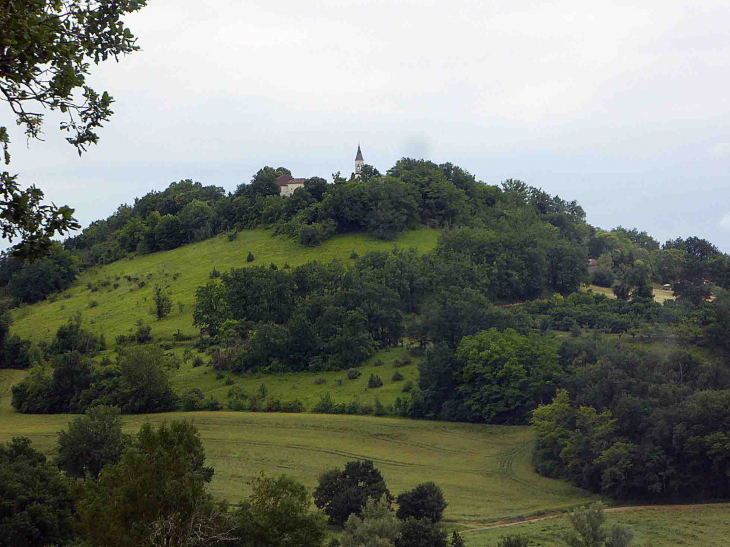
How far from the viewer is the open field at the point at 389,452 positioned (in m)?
33.0

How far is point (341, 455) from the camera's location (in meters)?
38.8

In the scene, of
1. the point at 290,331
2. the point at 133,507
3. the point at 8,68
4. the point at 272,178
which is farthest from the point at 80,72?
the point at 272,178

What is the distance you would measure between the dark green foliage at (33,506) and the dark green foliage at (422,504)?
40.6 ft

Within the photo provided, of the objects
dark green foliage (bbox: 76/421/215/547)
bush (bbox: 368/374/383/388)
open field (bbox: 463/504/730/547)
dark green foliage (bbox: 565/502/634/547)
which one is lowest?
open field (bbox: 463/504/730/547)

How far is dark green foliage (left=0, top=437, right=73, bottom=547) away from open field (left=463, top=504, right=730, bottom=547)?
13.5m

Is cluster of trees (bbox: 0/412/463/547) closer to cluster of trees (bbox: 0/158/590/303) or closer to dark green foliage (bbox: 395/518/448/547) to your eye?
dark green foliage (bbox: 395/518/448/547)

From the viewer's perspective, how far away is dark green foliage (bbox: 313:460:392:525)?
1158 inches

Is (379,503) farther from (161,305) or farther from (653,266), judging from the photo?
(653,266)

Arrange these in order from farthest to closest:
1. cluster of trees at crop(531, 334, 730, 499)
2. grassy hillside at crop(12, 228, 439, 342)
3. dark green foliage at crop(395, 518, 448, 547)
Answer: grassy hillside at crop(12, 228, 439, 342), cluster of trees at crop(531, 334, 730, 499), dark green foliage at crop(395, 518, 448, 547)

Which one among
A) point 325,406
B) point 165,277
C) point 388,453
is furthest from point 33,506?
point 165,277

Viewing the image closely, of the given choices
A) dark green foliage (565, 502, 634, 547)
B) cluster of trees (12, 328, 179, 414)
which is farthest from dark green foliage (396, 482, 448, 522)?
cluster of trees (12, 328, 179, 414)

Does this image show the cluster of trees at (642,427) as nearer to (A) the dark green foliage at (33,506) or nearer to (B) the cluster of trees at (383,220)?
(A) the dark green foliage at (33,506)

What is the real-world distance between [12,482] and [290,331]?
3175cm

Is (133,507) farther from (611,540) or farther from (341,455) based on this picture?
(341,455)
